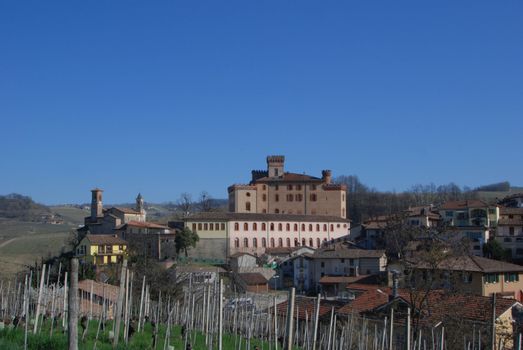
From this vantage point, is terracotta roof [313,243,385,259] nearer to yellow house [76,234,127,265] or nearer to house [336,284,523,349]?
yellow house [76,234,127,265]

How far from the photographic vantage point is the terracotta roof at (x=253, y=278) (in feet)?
160

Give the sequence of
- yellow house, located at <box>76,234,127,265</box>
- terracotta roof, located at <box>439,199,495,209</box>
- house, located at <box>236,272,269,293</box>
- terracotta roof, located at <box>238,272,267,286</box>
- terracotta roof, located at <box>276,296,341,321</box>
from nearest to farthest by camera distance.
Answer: terracotta roof, located at <box>276,296,341,321</box> < house, located at <box>236,272,269,293</box> < terracotta roof, located at <box>238,272,267,286</box> < yellow house, located at <box>76,234,127,265</box> < terracotta roof, located at <box>439,199,495,209</box>

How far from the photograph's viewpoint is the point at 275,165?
77875 millimetres

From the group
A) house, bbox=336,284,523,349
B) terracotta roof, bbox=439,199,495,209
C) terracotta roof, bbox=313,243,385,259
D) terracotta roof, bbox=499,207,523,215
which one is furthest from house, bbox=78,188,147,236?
house, bbox=336,284,523,349

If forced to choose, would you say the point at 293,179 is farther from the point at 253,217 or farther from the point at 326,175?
the point at 253,217

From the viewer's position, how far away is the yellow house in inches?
1929

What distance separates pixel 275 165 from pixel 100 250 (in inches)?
1259

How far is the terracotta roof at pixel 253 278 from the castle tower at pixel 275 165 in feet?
90.1

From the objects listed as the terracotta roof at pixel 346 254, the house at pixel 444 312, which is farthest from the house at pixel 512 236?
the house at pixel 444 312

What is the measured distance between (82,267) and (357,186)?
257 feet

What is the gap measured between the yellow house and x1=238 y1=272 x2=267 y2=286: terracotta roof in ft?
29.6

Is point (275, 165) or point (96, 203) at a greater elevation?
point (275, 165)

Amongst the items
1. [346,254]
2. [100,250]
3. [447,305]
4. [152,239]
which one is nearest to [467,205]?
[346,254]

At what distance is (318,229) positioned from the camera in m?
65.2
